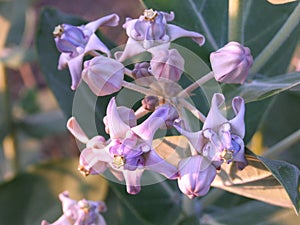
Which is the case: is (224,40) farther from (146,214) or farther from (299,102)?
(299,102)

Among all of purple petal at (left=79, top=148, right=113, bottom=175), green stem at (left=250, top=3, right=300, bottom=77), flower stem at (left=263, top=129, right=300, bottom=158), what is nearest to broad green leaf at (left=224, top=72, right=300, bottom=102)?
green stem at (left=250, top=3, right=300, bottom=77)

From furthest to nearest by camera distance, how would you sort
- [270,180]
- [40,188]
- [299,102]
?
[299,102] → [40,188] → [270,180]

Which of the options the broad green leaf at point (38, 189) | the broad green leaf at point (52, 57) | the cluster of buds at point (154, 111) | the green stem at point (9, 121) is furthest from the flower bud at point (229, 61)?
the green stem at point (9, 121)

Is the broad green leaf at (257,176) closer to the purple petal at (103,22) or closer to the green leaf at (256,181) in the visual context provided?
the green leaf at (256,181)

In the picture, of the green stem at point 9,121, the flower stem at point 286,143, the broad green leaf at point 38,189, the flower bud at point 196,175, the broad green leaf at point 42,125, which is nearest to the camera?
the flower bud at point 196,175

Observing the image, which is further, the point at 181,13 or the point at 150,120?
the point at 181,13

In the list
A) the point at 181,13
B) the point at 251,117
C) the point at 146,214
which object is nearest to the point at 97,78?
the point at 181,13

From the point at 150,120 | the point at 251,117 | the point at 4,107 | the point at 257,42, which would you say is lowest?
the point at 4,107
